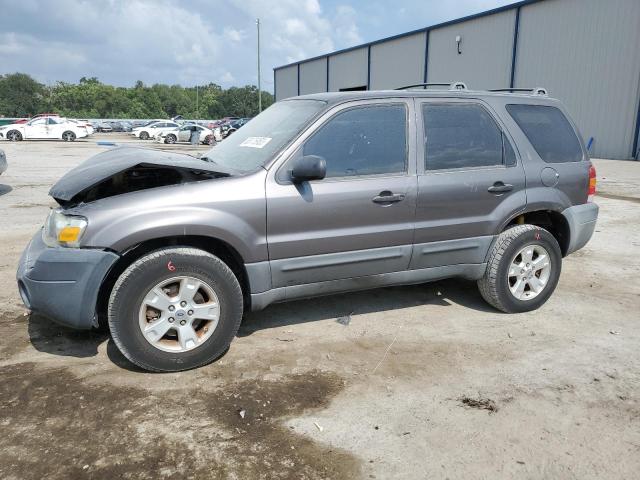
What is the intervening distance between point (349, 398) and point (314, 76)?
42.7 m

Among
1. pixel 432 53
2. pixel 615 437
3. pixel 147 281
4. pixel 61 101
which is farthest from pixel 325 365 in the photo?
pixel 61 101

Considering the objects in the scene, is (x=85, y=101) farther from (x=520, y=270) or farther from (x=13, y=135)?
(x=520, y=270)

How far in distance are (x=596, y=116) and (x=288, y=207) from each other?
21.9 meters

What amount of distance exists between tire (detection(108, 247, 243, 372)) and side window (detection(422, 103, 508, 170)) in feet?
5.96

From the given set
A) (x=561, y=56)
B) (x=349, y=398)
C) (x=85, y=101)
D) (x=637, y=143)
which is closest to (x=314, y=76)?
(x=561, y=56)

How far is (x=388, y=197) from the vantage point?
390 cm

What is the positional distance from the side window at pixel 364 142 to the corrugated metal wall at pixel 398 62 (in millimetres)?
28031

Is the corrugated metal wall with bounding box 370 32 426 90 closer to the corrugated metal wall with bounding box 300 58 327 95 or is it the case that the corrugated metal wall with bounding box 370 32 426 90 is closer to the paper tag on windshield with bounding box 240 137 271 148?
the corrugated metal wall with bounding box 300 58 327 95

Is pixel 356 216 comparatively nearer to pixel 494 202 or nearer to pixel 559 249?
pixel 494 202

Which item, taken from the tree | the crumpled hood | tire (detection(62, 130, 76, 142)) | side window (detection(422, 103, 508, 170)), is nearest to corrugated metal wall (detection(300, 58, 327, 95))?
tire (detection(62, 130, 76, 142))

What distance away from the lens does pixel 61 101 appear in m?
83.4

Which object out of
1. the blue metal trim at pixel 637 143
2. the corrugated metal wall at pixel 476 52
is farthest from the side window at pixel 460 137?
the corrugated metal wall at pixel 476 52

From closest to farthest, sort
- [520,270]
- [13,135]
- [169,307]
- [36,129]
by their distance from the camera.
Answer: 1. [169,307]
2. [520,270]
3. [13,135]
4. [36,129]

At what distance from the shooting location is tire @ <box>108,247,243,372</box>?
327 centimetres
